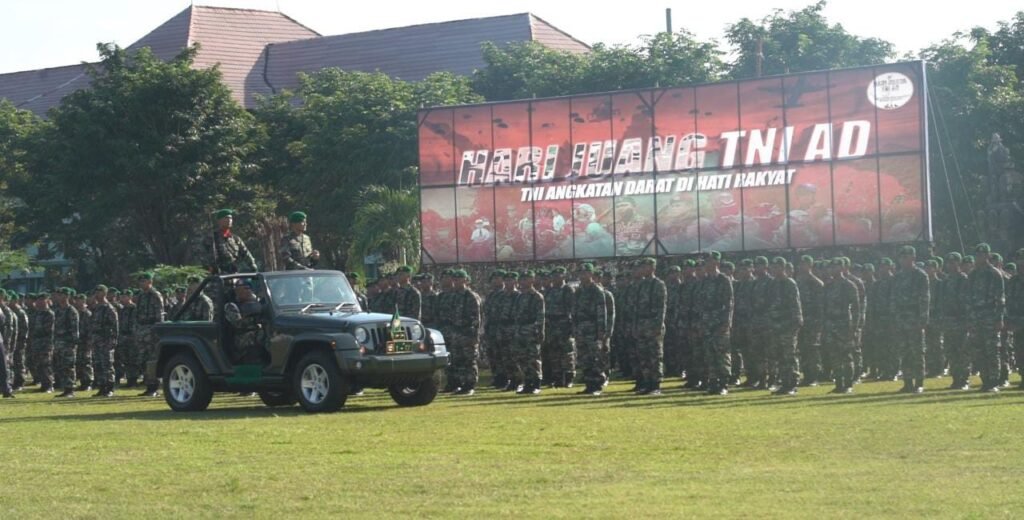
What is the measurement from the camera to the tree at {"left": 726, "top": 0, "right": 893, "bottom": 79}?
45.8 meters

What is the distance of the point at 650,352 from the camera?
20.6m

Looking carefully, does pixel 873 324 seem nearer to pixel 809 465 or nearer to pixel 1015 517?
pixel 809 465

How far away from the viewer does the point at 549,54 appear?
1879 inches

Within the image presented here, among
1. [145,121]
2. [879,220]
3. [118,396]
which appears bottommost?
[118,396]

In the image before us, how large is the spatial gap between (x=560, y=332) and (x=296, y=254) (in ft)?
14.1

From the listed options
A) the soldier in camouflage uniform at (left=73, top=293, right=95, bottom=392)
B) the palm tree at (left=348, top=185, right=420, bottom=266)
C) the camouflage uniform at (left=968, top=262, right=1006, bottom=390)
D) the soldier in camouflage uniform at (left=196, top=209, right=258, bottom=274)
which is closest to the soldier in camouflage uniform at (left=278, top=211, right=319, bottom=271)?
the soldier in camouflage uniform at (left=196, top=209, right=258, bottom=274)

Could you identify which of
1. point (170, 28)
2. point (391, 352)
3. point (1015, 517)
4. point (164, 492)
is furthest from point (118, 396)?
point (170, 28)

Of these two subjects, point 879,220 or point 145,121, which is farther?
point 145,121

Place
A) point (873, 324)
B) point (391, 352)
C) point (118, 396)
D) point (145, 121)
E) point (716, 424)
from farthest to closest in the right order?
point (145, 121) < point (118, 396) < point (873, 324) < point (391, 352) < point (716, 424)

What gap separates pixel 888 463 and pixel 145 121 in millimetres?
38077

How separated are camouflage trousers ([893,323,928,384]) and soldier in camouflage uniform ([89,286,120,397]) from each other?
486 inches

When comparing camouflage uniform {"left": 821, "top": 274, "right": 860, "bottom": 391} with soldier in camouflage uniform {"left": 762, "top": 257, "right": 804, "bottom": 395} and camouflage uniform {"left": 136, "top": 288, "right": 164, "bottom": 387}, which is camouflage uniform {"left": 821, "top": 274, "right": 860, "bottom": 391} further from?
camouflage uniform {"left": 136, "top": 288, "right": 164, "bottom": 387}

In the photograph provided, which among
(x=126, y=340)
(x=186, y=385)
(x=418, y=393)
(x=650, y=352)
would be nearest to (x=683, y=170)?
(x=650, y=352)

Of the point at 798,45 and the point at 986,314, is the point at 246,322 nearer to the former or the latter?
the point at 986,314
